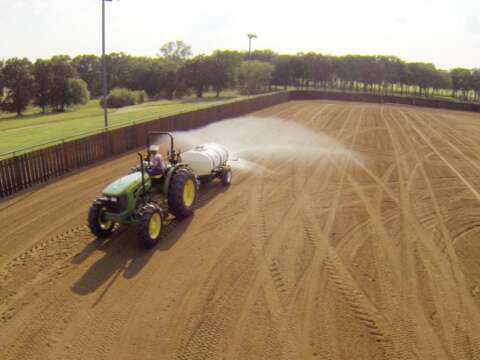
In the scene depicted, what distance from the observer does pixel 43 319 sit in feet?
23.0

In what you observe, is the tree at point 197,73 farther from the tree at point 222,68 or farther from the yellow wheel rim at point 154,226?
the yellow wheel rim at point 154,226

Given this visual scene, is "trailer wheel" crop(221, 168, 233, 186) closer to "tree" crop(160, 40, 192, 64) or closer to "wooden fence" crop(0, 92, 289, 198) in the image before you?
"wooden fence" crop(0, 92, 289, 198)

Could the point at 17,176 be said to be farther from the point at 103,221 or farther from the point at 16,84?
the point at 16,84

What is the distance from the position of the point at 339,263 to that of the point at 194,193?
489 centimetres

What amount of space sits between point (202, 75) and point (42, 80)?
31.6 metres

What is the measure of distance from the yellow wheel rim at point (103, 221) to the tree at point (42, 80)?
61287mm

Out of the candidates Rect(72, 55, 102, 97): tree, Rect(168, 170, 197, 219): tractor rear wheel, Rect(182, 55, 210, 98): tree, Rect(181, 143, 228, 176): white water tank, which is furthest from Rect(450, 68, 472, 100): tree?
Rect(168, 170, 197, 219): tractor rear wheel

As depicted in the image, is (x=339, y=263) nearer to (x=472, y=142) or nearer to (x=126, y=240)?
(x=126, y=240)

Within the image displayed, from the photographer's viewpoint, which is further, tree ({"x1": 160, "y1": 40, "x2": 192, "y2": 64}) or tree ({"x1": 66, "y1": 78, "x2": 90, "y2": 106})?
tree ({"x1": 160, "y1": 40, "x2": 192, "y2": 64})

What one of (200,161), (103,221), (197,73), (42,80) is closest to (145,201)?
(103,221)

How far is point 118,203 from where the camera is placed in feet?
30.4

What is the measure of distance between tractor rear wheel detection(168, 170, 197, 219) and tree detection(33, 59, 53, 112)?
2397 inches

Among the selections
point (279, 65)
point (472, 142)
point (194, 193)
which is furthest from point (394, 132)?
point (279, 65)

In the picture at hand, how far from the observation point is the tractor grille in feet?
30.3
